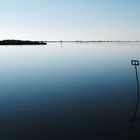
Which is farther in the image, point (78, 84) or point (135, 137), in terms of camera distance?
point (78, 84)

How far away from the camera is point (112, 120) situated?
17.5 metres

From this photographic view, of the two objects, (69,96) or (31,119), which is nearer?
(31,119)

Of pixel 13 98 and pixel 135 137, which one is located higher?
pixel 13 98

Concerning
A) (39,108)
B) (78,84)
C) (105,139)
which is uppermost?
(78,84)

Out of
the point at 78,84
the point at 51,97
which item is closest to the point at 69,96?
the point at 51,97

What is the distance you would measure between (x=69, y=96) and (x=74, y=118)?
21.9 ft

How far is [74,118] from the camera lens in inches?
712

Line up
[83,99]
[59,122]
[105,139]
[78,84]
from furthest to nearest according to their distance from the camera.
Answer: [78,84], [83,99], [59,122], [105,139]

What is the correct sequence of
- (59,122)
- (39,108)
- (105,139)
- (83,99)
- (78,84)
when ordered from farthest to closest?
(78,84), (83,99), (39,108), (59,122), (105,139)

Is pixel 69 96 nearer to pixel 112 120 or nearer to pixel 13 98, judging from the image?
pixel 13 98

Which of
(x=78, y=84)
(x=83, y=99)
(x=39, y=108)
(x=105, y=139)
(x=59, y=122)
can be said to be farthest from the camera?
(x=78, y=84)

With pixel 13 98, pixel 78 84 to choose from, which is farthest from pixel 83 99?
pixel 78 84

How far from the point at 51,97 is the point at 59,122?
736 cm

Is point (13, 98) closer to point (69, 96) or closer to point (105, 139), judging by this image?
point (69, 96)
